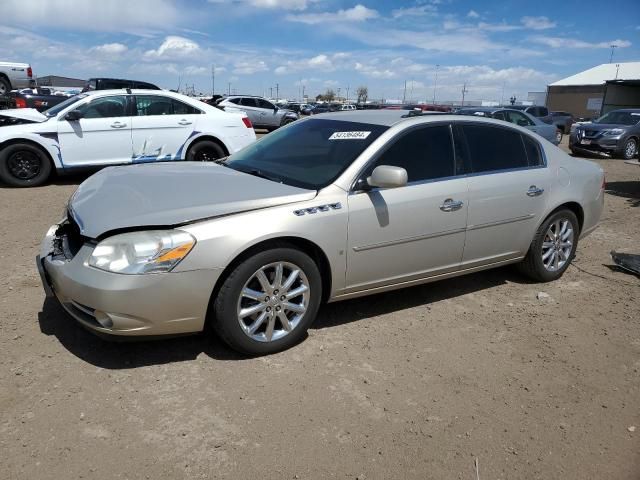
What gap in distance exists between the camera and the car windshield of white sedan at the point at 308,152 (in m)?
3.65

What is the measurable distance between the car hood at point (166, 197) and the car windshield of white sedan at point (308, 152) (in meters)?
0.18

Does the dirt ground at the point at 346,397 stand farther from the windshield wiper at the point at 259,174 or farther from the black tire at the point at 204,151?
the black tire at the point at 204,151

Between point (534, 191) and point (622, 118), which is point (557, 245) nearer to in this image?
point (534, 191)

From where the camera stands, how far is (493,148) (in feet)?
14.2

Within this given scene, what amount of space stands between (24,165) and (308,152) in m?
6.08

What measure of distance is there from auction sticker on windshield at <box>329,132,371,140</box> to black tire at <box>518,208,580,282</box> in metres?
1.92

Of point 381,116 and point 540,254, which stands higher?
point 381,116

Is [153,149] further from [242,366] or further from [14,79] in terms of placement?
[14,79]

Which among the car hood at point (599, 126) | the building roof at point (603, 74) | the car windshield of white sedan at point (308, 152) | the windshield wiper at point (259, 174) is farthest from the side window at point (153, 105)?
the building roof at point (603, 74)

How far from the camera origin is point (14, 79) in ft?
68.2

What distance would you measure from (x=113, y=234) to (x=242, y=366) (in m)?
1.10

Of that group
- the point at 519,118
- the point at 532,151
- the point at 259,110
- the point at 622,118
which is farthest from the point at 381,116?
the point at 259,110

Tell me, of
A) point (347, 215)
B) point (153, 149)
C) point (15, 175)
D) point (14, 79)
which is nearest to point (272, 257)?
point (347, 215)

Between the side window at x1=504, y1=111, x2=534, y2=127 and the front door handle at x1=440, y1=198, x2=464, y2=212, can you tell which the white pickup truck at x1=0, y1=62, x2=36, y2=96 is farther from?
the front door handle at x1=440, y1=198, x2=464, y2=212
